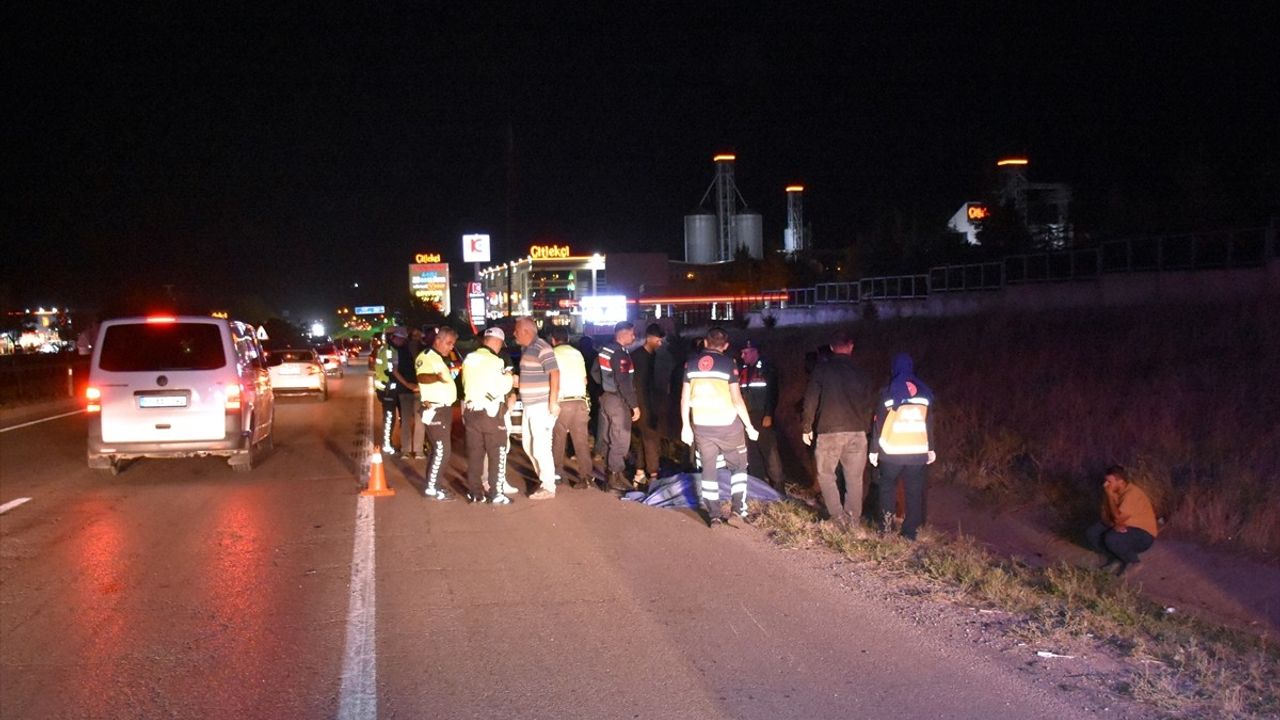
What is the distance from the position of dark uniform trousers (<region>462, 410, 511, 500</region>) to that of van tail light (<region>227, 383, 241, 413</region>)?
12.0 feet

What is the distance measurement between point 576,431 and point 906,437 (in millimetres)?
4461

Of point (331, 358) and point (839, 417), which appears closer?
point (839, 417)

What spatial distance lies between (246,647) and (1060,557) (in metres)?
7.43

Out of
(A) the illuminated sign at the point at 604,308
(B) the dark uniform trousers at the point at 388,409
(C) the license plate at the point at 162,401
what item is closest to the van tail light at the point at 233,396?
(C) the license plate at the point at 162,401

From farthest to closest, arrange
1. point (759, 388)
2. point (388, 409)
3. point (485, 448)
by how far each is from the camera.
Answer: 1. point (388, 409)
2. point (759, 388)
3. point (485, 448)

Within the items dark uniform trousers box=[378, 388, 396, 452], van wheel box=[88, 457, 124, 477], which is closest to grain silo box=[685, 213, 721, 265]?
dark uniform trousers box=[378, 388, 396, 452]

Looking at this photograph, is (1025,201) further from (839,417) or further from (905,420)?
(905,420)

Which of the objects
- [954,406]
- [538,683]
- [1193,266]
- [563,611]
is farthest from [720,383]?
[1193,266]

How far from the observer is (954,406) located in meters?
16.2

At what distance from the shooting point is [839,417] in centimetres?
1015

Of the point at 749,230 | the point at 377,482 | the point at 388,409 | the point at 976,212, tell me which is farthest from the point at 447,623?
the point at 749,230

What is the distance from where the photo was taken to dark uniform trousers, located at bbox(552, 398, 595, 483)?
12766 millimetres

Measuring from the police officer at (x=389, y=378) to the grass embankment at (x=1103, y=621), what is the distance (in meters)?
7.66

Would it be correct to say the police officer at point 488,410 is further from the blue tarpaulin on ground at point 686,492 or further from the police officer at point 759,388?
the police officer at point 759,388
